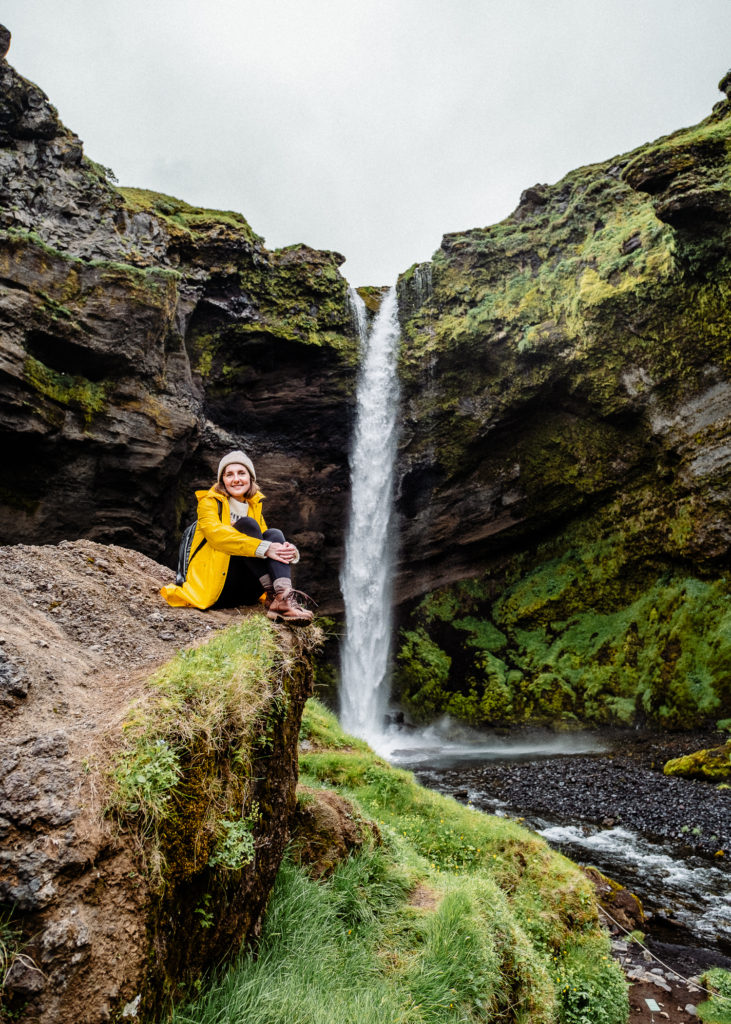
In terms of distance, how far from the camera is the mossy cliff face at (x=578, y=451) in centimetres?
1778

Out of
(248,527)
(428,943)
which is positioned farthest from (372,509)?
(428,943)

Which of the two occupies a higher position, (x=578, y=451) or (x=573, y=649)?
(x=578, y=451)

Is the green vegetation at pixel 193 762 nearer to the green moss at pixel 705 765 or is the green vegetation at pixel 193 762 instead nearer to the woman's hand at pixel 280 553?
the woman's hand at pixel 280 553

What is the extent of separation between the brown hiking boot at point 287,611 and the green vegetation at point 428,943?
61.3 inches

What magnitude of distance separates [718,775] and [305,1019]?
1349cm

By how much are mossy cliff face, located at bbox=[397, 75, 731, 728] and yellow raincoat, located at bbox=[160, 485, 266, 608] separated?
56.8ft

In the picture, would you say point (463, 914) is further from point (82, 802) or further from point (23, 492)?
point (23, 492)

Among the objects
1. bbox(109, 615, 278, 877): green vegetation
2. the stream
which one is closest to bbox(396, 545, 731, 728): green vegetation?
the stream

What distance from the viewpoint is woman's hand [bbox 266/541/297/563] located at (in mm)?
4320

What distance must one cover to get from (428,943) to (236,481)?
3654 mm

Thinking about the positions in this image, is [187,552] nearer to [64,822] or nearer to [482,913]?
[64,822]

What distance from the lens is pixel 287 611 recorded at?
4160mm

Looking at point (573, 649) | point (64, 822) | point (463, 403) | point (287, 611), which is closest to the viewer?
point (64, 822)

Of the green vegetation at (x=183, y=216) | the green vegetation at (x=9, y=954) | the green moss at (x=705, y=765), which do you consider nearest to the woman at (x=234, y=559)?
the green vegetation at (x=9, y=954)
